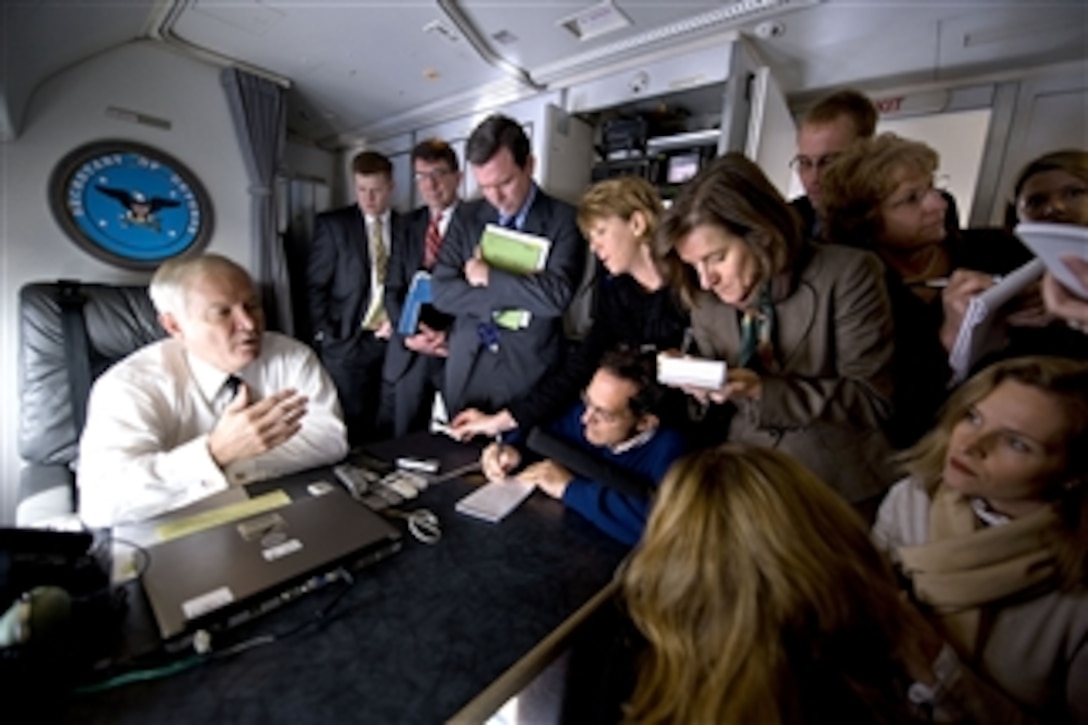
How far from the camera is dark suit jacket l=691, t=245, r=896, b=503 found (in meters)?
0.98

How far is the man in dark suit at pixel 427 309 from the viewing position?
2.17 metres

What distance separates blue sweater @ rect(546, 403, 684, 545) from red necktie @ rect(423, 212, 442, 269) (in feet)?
4.24

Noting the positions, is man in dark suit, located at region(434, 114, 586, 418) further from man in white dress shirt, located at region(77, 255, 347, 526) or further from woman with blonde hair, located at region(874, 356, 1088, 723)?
woman with blonde hair, located at region(874, 356, 1088, 723)

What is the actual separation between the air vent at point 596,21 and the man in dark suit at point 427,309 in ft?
3.11

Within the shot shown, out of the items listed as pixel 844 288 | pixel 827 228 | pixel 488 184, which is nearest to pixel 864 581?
pixel 844 288

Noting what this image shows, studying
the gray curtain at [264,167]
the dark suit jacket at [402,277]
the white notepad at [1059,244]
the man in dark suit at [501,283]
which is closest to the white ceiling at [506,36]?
the gray curtain at [264,167]

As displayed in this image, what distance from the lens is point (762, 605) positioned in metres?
0.55

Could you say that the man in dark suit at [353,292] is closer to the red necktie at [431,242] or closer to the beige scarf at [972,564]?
the red necktie at [431,242]

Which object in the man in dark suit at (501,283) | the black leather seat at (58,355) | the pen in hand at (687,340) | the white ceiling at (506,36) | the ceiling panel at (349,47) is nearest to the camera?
the pen in hand at (687,340)

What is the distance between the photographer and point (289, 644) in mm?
637

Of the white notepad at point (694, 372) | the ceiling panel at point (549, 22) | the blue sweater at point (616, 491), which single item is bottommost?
the blue sweater at point (616, 491)

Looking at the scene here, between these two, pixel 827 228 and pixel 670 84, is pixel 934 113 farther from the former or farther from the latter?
pixel 827 228

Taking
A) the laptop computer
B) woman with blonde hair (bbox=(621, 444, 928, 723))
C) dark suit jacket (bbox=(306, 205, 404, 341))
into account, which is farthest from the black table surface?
dark suit jacket (bbox=(306, 205, 404, 341))

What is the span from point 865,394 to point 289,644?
1.19m
